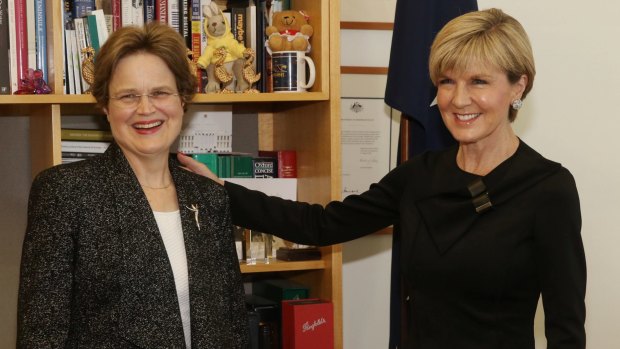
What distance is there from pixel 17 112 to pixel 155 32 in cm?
92

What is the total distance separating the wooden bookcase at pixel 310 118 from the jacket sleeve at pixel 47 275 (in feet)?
1.81

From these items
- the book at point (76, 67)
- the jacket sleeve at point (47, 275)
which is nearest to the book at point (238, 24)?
the book at point (76, 67)

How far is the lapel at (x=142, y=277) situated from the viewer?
1788 mm

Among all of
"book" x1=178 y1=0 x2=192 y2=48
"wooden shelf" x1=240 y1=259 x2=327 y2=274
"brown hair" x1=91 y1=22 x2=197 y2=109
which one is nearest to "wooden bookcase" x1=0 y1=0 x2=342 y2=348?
"wooden shelf" x1=240 y1=259 x2=327 y2=274

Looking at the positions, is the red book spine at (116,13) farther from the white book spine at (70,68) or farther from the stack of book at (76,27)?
the white book spine at (70,68)

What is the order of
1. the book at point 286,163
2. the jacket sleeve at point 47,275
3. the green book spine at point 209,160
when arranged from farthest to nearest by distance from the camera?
the book at point 286,163
the green book spine at point 209,160
the jacket sleeve at point 47,275

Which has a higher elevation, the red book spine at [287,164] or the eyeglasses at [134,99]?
the eyeglasses at [134,99]

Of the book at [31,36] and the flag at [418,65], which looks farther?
the flag at [418,65]

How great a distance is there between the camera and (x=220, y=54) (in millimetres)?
2436

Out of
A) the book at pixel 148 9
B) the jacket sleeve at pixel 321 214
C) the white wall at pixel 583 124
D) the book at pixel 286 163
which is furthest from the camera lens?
the white wall at pixel 583 124

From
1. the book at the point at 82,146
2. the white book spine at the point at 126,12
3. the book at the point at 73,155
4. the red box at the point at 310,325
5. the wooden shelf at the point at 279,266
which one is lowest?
the red box at the point at 310,325

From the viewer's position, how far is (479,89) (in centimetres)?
191

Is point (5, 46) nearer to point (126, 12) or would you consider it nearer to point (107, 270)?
point (126, 12)

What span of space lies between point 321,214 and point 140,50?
70cm
